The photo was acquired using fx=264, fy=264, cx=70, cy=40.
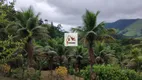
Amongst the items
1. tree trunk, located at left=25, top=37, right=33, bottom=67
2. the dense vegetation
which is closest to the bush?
the dense vegetation

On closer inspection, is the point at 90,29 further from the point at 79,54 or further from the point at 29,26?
the point at 79,54

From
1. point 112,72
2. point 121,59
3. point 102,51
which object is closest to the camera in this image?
point 112,72

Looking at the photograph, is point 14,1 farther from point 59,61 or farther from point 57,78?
point 59,61

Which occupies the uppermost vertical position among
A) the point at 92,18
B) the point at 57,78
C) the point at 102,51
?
the point at 92,18

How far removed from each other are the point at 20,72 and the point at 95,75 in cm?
1612

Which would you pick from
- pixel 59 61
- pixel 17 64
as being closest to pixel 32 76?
pixel 17 64

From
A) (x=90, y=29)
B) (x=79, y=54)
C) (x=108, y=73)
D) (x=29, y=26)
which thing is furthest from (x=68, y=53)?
(x=108, y=73)

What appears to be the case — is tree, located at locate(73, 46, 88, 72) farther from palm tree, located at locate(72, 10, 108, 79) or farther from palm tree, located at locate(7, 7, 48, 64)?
palm tree, located at locate(72, 10, 108, 79)

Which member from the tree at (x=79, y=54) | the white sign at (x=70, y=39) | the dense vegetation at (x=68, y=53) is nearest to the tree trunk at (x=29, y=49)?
the dense vegetation at (x=68, y=53)

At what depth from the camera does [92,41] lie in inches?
1245

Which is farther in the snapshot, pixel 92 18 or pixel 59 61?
pixel 59 61

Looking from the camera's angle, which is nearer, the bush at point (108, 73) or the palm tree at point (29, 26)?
the bush at point (108, 73)

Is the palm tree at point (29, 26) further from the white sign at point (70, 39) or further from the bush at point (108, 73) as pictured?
the white sign at point (70, 39)

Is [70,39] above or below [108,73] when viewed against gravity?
above
